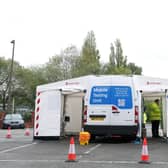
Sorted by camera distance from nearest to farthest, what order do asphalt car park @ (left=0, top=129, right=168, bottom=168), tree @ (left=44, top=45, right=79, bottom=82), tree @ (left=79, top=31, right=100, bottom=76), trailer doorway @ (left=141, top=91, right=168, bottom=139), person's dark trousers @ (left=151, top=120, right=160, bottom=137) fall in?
1. asphalt car park @ (left=0, top=129, right=168, bottom=168)
2. trailer doorway @ (left=141, top=91, right=168, bottom=139)
3. person's dark trousers @ (left=151, top=120, right=160, bottom=137)
4. tree @ (left=79, top=31, right=100, bottom=76)
5. tree @ (left=44, top=45, right=79, bottom=82)

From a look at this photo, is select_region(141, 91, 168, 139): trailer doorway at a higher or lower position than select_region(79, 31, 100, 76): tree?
lower

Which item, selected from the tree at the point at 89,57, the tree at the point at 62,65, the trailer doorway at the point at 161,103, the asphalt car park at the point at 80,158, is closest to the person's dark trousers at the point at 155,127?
the trailer doorway at the point at 161,103

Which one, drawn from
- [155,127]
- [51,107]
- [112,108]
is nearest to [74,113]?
[51,107]

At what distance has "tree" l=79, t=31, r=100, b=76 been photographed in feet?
210

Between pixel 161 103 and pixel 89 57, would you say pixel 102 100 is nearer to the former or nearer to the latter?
pixel 161 103

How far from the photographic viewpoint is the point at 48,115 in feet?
65.0

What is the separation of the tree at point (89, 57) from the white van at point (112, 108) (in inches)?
1761

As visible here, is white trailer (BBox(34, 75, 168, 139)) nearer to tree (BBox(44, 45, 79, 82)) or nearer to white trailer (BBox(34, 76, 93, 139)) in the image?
white trailer (BBox(34, 76, 93, 139))

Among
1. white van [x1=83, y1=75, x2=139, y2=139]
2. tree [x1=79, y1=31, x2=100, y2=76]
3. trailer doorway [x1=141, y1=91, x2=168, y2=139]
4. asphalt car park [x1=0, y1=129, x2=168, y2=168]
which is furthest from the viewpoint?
tree [x1=79, y1=31, x2=100, y2=76]

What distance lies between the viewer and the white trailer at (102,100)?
715 inches

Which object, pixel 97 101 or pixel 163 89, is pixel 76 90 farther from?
pixel 163 89

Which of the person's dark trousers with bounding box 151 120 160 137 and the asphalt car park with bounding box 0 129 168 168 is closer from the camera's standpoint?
the asphalt car park with bounding box 0 129 168 168

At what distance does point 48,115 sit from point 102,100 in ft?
9.08

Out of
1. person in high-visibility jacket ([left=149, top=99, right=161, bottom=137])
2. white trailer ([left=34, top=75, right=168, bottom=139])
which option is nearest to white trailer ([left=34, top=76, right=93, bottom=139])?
white trailer ([left=34, top=75, right=168, bottom=139])
